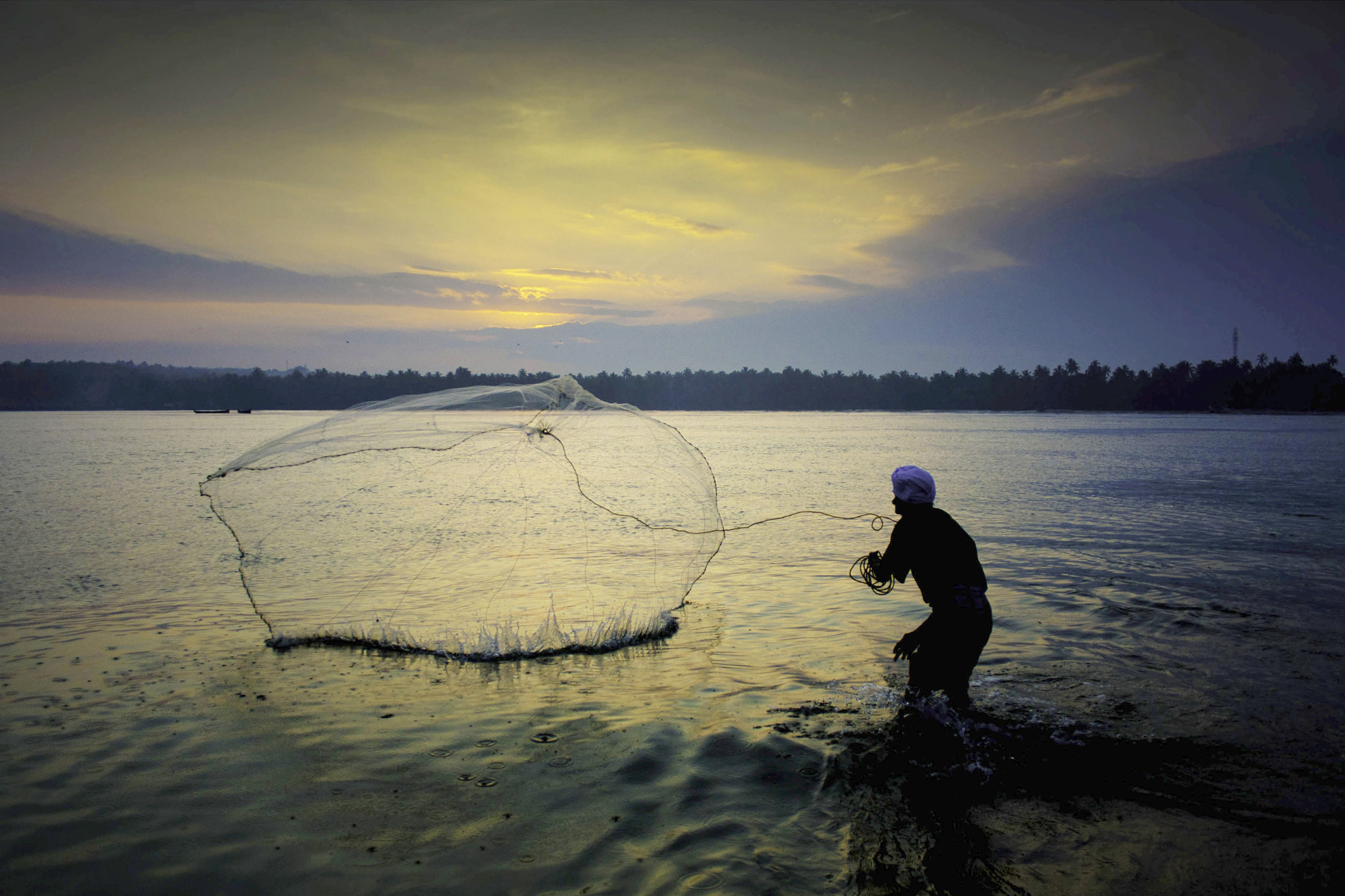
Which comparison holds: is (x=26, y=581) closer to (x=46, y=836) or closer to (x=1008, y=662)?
(x=46, y=836)

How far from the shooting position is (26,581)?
35.7 ft

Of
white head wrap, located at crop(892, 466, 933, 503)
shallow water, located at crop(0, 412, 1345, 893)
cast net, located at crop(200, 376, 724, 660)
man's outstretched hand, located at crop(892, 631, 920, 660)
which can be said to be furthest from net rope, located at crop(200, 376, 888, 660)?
man's outstretched hand, located at crop(892, 631, 920, 660)

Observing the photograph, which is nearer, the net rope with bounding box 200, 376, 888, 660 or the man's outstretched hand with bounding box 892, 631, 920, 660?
the man's outstretched hand with bounding box 892, 631, 920, 660

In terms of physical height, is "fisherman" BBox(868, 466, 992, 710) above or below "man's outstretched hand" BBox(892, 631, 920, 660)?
above

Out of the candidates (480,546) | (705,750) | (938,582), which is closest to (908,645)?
(938,582)

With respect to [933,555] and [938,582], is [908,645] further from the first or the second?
[933,555]

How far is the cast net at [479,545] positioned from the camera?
7539mm

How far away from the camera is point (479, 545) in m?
13.7

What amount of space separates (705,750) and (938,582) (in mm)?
2070

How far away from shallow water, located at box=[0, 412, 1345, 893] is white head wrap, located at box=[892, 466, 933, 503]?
160 cm

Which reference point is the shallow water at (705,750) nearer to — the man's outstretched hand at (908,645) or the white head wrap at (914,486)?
the man's outstretched hand at (908,645)

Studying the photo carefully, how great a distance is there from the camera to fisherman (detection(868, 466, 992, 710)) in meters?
5.23

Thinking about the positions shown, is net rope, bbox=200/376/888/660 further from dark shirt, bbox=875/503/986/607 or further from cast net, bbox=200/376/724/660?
dark shirt, bbox=875/503/986/607

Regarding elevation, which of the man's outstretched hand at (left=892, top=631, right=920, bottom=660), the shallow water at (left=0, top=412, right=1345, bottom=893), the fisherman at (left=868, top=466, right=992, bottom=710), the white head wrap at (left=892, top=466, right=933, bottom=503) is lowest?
the shallow water at (left=0, top=412, right=1345, bottom=893)
